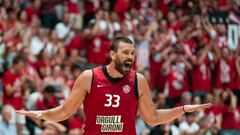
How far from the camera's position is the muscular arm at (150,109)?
6930mm

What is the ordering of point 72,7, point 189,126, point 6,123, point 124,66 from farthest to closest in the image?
1. point 72,7
2. point 189,126
3. point 6,123
4. point 124,66

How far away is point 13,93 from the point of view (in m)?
13.6

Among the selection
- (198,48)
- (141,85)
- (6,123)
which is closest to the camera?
(141,85)

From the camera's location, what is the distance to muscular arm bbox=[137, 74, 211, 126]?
6.93 m

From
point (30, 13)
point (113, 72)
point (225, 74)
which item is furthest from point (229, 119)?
point (113, 72)

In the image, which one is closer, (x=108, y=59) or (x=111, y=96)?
(x=111, y=96)

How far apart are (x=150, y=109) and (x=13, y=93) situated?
7.12 metres

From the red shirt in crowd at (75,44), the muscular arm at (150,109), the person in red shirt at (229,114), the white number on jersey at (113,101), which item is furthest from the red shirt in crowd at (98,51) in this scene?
the white number on jersey at (113,101)

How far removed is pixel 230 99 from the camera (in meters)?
16.5

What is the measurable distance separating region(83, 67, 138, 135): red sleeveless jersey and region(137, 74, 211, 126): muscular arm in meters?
0.15

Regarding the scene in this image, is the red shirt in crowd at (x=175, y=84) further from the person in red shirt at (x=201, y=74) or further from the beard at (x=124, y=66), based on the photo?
the beard at (x=124, y=66)

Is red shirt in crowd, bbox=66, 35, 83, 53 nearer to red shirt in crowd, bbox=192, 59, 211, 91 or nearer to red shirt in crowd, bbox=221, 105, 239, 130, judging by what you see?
red shirt in crowd, bbox=192, 59, 211, 91

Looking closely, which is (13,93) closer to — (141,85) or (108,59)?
(108,59)

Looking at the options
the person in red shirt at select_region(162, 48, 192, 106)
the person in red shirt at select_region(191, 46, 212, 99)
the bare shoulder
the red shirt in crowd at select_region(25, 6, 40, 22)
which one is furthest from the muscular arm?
the red shirt in crowd at select_region(25, 6, 40, 22)
